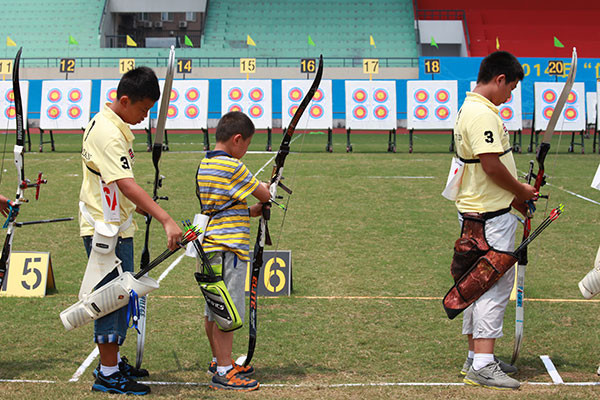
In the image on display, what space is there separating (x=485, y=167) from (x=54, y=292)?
294 centimetres

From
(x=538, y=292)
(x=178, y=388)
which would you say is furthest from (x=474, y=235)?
(x=538, y=292)

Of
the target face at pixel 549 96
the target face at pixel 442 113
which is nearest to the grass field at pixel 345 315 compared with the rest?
the target face at pixel 442 113

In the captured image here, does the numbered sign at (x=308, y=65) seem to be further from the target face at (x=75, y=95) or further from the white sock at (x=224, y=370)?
the white sock at (x=224, y=370)

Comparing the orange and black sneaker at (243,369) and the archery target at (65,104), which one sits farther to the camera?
the archery target at (65,104)

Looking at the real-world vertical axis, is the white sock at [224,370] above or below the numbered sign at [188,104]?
below

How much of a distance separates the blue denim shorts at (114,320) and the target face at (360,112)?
1346 centimetres

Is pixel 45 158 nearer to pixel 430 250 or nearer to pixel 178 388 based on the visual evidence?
pixel 430 250

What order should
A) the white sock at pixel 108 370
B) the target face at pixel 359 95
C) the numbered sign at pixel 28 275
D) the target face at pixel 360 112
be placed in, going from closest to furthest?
the white sock at pixel 108 370
the numbered sign at pixel 28 275
the target face at pixel 360 112
the target face at pixel 359 95

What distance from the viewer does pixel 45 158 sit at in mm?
13391

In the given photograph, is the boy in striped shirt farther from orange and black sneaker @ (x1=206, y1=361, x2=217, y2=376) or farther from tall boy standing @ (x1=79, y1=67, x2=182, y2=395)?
tall boy standing @ (x1=79, y1=67, x2=182, y2=395)

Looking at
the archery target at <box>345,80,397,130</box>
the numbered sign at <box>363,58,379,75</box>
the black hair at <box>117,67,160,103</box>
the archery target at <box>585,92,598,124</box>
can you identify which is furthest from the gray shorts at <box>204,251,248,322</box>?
the numbered sign at <box>363,58,379,75</box>

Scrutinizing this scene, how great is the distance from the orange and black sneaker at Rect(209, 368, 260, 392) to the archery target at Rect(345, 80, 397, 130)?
42.9 ft

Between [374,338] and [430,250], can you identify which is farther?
[430,250]

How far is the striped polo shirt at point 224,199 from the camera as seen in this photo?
3.12 m
